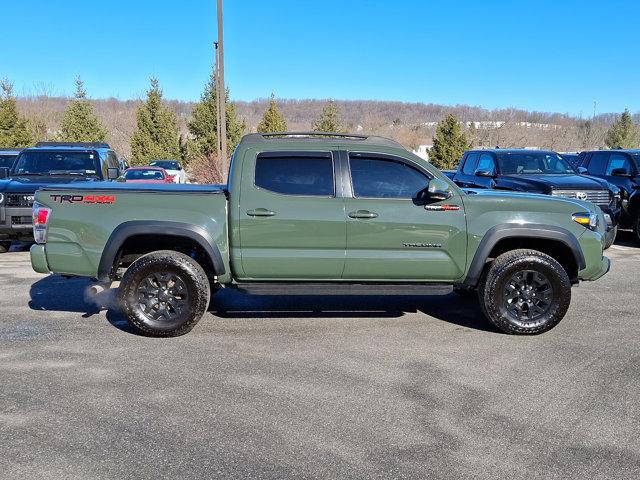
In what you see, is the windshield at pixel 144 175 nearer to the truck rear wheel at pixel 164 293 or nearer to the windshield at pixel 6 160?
the windshield at pixel 6 160

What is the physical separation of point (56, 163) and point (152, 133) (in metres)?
27.2

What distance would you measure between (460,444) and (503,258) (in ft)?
8.06

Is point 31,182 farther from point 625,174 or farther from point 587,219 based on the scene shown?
point 625,174

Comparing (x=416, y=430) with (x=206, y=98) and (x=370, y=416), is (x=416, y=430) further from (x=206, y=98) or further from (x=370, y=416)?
(x=206, y=98)

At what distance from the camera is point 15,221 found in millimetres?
9023

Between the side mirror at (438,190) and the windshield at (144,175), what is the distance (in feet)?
57.4

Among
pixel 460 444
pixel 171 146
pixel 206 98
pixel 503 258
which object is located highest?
pixel 206 98

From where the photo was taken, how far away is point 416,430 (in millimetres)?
3412

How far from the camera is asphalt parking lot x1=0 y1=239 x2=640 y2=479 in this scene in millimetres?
3062

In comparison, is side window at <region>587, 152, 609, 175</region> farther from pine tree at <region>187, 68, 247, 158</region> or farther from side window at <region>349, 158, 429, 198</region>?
pine tree at <region>187, 68, 247, 158</region>

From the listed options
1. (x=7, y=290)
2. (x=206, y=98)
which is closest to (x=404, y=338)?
(x=7, y=290)

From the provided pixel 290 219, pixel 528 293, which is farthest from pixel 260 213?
pixel 528 293

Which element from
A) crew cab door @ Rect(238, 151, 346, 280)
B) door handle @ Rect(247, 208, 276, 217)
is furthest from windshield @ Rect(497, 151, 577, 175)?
door handle @ Rect(247, 208, 276, 217)

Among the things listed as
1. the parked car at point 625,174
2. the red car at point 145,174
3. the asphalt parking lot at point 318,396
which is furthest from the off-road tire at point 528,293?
the red car at point 145,174
